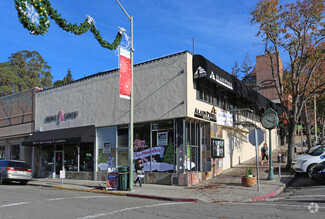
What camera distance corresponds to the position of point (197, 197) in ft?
38.8

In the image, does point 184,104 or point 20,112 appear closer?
point 184,104

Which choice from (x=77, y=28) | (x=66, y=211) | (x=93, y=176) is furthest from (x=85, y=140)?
(x=66, y=211)

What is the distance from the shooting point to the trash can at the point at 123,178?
14094 millimetres

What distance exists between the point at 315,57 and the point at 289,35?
2125 mm

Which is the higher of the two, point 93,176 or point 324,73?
point 324,73

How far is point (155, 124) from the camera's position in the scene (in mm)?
17172

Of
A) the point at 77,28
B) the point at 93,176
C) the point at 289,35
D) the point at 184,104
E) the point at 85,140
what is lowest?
the point at 93,176

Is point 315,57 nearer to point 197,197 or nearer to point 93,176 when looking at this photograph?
point 197,197

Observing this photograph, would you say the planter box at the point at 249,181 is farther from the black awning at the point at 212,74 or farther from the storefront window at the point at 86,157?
the storefront window at the point at 86,157

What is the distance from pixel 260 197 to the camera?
11.6 metres

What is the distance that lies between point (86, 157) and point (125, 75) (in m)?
8.87

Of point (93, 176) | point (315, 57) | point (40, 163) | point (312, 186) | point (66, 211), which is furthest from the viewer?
point (40, 163)

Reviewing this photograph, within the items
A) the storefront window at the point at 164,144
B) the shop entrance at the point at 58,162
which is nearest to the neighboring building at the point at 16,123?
the shop entrance at the point at 58,162

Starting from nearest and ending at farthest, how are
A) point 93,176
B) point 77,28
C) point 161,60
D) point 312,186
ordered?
point 77,28 → point 312,186 → point 161,60 → point 93,176
